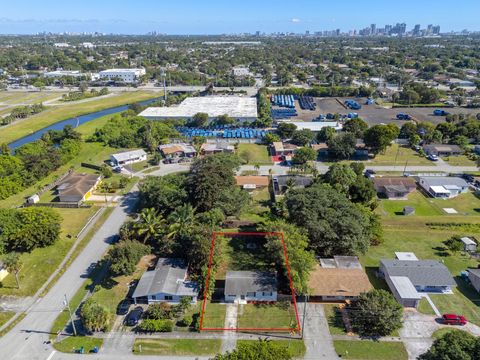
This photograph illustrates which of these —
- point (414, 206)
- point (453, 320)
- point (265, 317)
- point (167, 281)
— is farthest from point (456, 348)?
point (414, 206)

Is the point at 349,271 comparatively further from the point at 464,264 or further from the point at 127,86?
the point at 127,86

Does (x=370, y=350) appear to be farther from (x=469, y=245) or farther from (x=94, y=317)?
(x=94, y=317)

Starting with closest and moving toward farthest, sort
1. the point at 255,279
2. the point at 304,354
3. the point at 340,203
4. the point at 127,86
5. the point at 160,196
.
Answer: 1. the point at 304,354
2. the point at 255,279
3. the point at 340,203
4. the point at 160,196
5. the point at 127,86

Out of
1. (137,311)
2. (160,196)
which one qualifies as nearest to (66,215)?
(160,196)

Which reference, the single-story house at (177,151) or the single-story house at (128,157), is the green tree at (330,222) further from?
the single-story house at (128,157)

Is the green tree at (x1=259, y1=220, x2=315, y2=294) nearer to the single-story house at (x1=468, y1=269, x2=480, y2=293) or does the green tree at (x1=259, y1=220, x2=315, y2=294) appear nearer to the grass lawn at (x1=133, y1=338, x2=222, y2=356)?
the grass lawn at (x1=133, y1=338, x2=222, y2=356)
